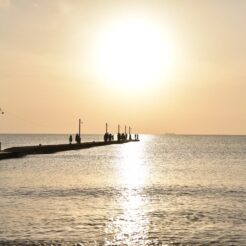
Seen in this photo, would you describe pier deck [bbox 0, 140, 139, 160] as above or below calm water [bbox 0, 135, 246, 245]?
above

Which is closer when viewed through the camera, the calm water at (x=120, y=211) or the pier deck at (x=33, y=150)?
the calm water at (x=120, y=211)

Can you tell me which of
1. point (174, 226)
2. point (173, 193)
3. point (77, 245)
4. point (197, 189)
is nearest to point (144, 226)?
point (174, 226)

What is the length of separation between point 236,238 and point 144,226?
15.7 feet

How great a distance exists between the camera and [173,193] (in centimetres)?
4062

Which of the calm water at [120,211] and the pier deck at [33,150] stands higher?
the pier deck at [33,150]

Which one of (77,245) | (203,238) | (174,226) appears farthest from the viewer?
(174,226)

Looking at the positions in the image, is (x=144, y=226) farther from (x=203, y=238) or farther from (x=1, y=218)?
(x=1, y=218)

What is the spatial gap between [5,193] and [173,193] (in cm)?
1263

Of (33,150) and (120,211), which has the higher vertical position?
(33,150)

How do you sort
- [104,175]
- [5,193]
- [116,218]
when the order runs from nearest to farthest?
[116,218] < [5,193] < [104,175]

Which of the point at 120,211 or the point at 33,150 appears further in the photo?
the point at 33,150

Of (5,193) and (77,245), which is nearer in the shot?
(77,245)

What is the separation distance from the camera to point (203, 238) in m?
23.2

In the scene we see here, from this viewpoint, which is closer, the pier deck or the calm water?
the calm water
